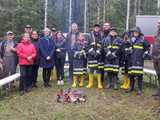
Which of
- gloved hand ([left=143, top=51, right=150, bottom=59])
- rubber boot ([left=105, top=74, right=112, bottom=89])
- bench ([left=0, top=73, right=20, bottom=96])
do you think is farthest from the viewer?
rubber boot ([left=105, top=74, right=112, bottom=89])

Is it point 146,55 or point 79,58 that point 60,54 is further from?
point 146,55

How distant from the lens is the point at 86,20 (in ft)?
127

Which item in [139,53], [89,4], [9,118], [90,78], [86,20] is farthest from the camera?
[89,4]

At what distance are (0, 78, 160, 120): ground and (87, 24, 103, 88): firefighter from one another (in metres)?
0.66

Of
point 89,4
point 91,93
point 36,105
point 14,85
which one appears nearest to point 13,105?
point 36,105

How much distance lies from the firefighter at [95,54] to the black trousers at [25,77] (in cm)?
163

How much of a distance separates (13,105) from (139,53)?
3378mm

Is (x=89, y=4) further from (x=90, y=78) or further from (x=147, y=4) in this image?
(x=90, y=78)

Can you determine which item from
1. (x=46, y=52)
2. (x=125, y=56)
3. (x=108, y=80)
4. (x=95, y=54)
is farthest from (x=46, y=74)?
(x=125, y=56)

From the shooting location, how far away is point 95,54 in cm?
1231

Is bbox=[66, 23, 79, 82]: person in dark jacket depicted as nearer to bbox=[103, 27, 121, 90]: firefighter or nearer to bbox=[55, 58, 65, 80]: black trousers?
bbox=[55, 58, 65, 80]: black trousers

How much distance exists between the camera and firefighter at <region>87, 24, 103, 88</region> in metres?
12.4

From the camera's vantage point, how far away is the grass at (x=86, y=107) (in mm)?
9250

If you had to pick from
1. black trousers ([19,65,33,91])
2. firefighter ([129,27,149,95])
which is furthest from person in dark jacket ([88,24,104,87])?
black trousers ([19,65,33,91])
